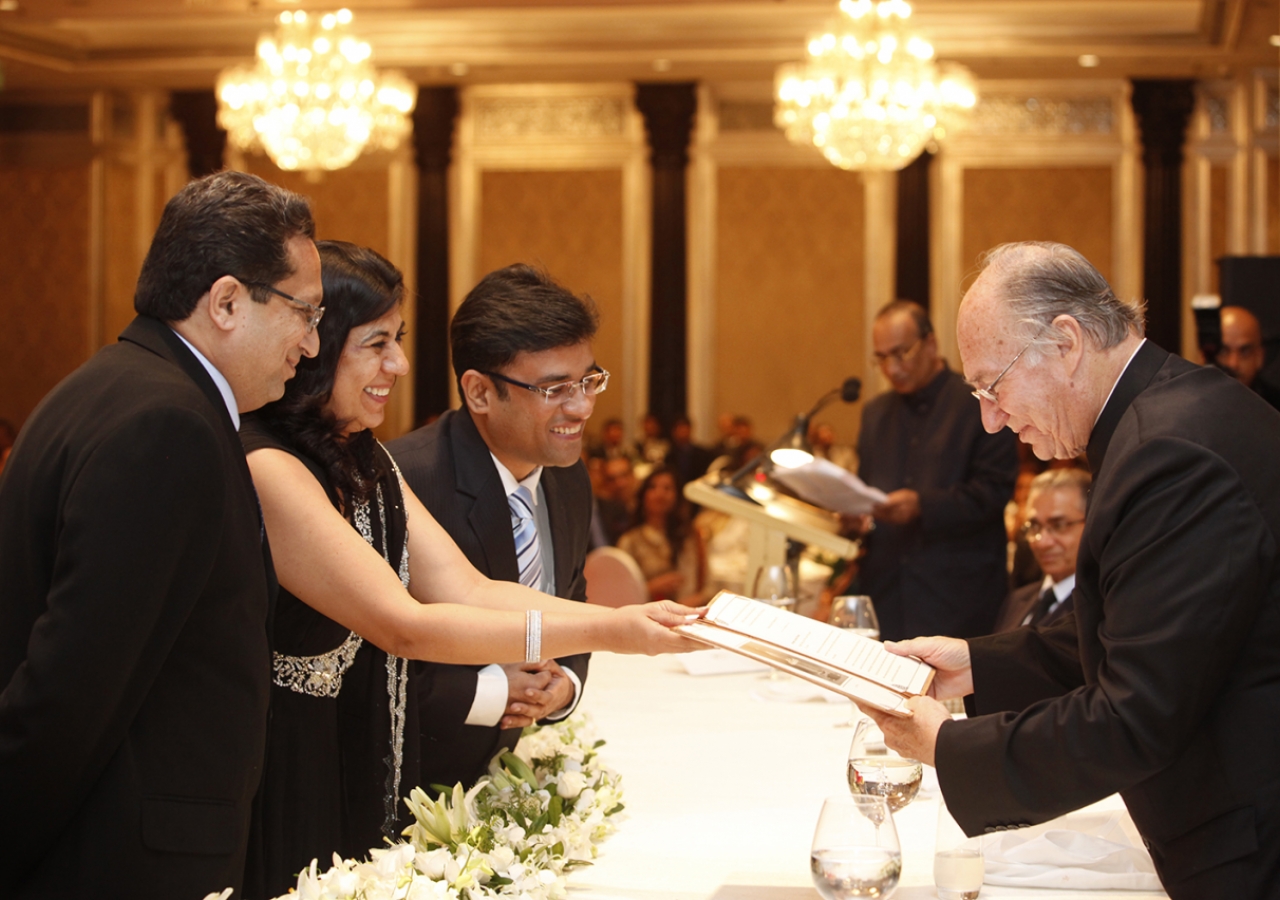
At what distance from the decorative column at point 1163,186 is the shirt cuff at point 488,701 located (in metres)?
10.4

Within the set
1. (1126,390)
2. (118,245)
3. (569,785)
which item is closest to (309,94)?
(118,245)

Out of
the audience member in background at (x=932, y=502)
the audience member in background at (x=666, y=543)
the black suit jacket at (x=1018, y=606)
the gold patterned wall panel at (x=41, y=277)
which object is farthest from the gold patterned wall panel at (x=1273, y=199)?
the gold patterned wall panel at (x=41, y=277)

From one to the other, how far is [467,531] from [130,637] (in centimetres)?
92

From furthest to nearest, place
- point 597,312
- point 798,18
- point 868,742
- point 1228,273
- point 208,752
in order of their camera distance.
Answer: point 798,18 → point 1228,273 → point 597,312 → point 868,742 → point 208,752

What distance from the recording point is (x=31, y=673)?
4.98 feet

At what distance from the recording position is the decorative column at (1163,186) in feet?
37.4

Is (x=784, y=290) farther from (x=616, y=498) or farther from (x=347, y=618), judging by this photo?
(x=347, y=618)

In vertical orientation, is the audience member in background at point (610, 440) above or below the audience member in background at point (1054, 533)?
below

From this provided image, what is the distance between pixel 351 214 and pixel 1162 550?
12055 millimetres

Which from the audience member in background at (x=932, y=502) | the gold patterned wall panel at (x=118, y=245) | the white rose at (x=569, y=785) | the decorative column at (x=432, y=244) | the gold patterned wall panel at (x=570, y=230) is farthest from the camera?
the gold patterned wall panel at (x=118, y=245)

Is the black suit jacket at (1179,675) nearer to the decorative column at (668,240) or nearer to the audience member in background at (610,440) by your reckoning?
the audience member in background at (610,440)

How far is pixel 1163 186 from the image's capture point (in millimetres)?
11547

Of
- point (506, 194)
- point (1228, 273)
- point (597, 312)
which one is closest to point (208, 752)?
point (597, 312)

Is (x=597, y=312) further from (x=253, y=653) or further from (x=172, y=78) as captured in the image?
(x=172, y=78)
